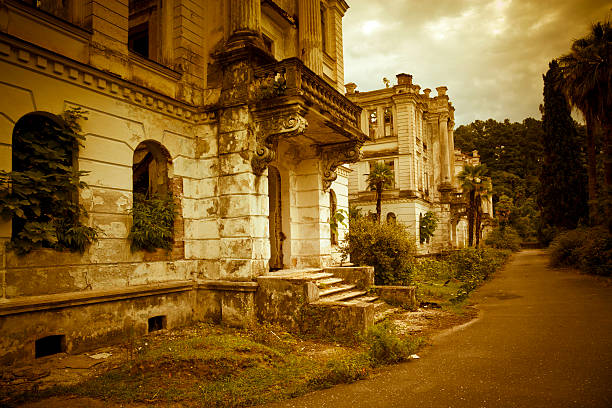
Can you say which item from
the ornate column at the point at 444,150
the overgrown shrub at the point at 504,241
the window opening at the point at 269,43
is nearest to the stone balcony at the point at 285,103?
the window opening at the point at 269,43

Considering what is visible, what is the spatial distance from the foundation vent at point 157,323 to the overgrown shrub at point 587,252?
18.1 metres

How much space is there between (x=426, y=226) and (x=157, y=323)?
30106 millimetres

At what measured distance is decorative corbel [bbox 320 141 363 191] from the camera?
13398 millimetres

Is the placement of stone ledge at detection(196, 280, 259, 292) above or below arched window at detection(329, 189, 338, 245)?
below

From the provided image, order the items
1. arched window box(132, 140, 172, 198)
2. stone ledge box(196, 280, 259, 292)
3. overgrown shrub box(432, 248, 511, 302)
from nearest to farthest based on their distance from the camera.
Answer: stone ledge box(196, 280, 259, 292)
arched window box(132, 140, 172, 198)
overgrown shrub box(432, 248, 511, 302)

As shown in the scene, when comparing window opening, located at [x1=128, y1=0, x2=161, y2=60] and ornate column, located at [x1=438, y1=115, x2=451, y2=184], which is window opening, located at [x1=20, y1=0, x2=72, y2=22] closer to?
window opening, located at [x1=128, y1=0, x2=161, y2=60]

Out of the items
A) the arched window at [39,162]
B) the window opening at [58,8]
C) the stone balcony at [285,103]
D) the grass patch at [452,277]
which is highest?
the window opening at [58,8]

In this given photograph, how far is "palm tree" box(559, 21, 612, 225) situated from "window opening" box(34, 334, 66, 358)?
70.7 feet

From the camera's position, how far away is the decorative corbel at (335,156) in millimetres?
13398

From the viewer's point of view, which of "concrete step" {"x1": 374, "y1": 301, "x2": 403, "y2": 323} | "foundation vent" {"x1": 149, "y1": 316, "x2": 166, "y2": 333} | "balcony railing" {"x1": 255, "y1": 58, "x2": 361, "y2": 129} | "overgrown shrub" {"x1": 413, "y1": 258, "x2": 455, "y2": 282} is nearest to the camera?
"foundation vent" {"x1": 149, "y1": 316, "x2": 166, "y2": 333}

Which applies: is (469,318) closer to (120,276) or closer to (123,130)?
(120,276)

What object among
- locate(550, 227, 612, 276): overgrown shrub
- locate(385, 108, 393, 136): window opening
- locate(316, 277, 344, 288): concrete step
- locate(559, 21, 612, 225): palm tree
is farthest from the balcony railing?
locate(385, 108, 393, 136): window opening

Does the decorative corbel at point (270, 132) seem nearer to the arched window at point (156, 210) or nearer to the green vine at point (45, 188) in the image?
the arched window at point (156, 210)

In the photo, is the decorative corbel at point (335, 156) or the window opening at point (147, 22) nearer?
the window opening at point (147, 22)
